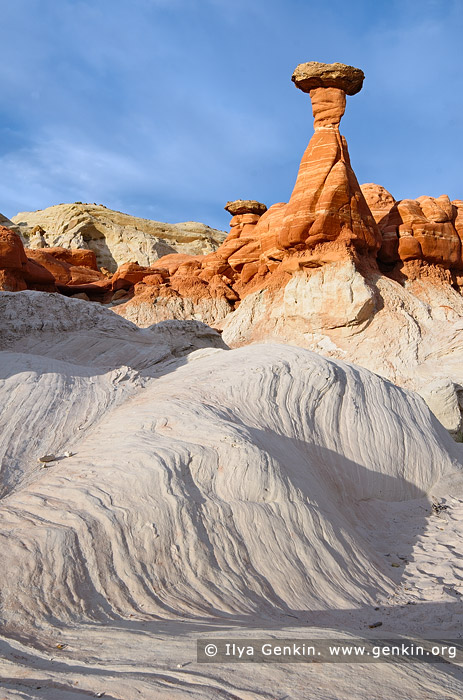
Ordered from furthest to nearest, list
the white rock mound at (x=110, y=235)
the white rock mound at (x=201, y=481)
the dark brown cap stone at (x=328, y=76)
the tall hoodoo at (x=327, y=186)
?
1. the white rock mound at (x=110, y=235)
2. the dark brown cap stone at (x=328, y=76)
3. the tall hoodoo at (x=327, y=186)
4. the white rock mound at (x=201, y=481)

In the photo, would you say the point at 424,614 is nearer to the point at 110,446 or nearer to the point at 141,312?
the point at 110,446

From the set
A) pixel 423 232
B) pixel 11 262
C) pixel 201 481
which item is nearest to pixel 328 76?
pixel 423 232

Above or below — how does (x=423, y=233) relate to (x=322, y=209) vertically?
below

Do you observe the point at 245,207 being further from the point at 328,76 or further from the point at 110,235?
the point at 110,235

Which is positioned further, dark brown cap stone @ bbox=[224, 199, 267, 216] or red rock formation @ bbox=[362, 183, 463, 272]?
dark brown cap stone @ bbox=[224, 199, 267, 216]

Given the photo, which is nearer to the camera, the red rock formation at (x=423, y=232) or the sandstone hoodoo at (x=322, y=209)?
the sandstone hoodoo at (x=322, y=209)

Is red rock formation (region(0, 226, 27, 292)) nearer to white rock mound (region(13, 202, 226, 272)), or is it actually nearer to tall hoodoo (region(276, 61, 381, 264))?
tall hoodoo (region(276, 61, 381, 264))

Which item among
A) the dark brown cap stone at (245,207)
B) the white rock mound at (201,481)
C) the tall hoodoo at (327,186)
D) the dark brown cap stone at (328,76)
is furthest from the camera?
the dark brown cap stone at (245,207)

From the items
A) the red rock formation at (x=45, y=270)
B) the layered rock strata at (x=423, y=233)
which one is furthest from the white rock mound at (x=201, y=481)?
the layered rock strata at (x=423, y=233)

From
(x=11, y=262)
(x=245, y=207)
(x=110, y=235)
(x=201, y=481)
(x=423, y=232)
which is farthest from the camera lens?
(x=110, y=235)

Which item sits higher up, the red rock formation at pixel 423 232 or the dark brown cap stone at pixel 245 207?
the dark brown cap stone at pixel 245 207

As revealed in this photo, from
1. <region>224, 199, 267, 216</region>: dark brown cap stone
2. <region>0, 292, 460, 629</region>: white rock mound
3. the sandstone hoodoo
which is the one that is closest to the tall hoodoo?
the sandstone hoodoo

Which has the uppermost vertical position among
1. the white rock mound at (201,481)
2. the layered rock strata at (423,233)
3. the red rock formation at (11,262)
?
the layered rock strata at (423,233)

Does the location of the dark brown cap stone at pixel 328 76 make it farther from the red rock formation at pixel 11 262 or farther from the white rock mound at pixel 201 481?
the white rock mound at pixel 201 481
